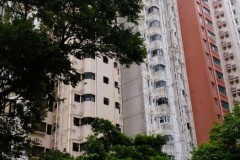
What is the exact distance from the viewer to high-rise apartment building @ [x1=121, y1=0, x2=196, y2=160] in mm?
35000

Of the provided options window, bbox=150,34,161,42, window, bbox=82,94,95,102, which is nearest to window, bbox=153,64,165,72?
window, bbox=150,34,161,42

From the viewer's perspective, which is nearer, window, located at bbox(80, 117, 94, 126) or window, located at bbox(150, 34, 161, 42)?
window, located at bbox(80, 117, 94, 126)

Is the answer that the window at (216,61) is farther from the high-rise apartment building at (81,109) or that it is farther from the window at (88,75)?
the window at (88,75)

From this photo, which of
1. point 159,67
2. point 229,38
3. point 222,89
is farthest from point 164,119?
point 229,38

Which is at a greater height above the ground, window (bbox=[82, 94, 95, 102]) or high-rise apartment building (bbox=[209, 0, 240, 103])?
high-rise apartment building (bbox=[209, 0, 240, 103])

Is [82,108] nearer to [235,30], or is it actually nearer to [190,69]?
[190,69]

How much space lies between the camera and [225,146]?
760 inches

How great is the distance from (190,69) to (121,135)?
25.5 metres

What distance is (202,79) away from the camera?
4175cm

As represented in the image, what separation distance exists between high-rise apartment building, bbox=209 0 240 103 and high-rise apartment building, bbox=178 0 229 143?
3.60 metres

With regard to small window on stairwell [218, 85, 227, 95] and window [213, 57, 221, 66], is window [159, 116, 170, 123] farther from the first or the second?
window [213, 57, 221, 66]

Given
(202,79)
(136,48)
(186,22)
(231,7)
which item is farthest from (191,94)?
(136,48)

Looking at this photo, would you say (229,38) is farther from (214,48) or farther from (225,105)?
(225,105)

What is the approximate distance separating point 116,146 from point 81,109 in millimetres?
14731
